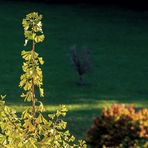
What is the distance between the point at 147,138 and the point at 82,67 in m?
9.74

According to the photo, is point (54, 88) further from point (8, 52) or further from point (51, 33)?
point (51, 33)

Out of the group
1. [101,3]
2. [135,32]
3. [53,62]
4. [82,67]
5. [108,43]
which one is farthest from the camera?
[101,3]

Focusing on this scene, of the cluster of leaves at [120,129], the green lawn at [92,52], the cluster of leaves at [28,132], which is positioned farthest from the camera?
the green lawn at [92,52]

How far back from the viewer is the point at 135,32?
28.0 meters

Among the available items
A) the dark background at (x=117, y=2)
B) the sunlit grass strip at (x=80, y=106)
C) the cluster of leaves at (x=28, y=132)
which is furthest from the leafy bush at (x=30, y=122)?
the dark background at (x=117, y=2)

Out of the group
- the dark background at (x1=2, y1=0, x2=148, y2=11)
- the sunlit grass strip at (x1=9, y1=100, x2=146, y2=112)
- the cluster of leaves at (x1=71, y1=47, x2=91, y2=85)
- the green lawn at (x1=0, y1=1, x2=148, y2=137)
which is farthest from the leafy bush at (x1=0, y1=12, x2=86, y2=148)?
the dark background at (x1=2, y1=0, x2=148, y2=11)

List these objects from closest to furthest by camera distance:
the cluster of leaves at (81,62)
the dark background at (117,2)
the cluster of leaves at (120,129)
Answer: the cluster of leaves at (120,129)
the cluster of leaves at (81,62)
the dark background at (117,2)

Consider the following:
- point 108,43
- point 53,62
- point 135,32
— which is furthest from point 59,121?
point 135,32

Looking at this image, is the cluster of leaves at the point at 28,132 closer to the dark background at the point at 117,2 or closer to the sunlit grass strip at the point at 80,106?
the sunlit grass strip at the point at 80,106

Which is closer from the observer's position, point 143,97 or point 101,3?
point 143,97

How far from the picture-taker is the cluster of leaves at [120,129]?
9.21 meters

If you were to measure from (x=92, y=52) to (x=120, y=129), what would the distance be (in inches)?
553

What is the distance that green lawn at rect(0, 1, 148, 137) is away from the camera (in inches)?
661

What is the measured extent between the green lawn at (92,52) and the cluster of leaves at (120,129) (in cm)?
330
